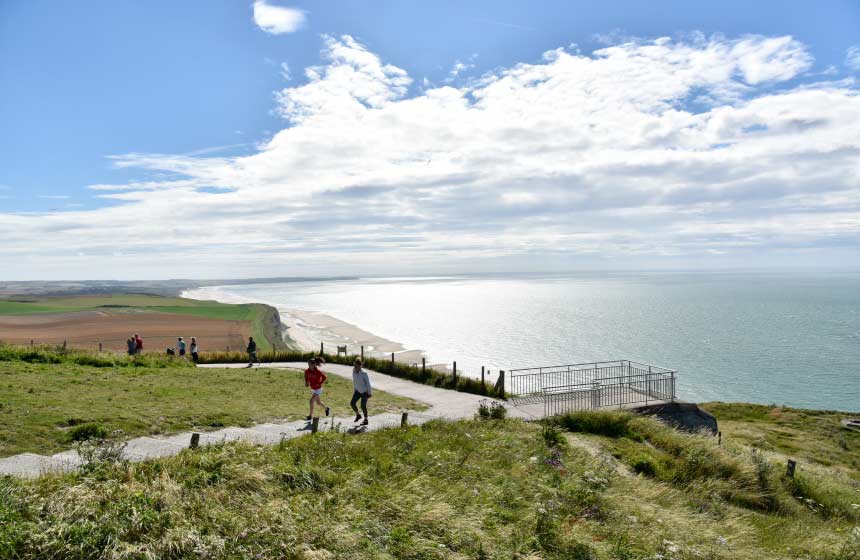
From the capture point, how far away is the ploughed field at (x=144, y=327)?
6625cm

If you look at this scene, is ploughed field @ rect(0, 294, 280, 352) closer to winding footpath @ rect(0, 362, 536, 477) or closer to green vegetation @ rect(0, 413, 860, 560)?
winding footpath @ rect(0, 362, 536, 477)

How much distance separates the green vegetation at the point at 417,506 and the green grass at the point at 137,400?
379 centimetres

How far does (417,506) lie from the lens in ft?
25.7

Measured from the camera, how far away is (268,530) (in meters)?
6.57

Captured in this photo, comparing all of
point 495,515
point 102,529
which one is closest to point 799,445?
point 495,515

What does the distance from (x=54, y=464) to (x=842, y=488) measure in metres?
19.9

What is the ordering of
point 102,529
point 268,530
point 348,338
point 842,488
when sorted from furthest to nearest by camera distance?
point 348,338 < point 842,488 < point 268,530 < point 102,529

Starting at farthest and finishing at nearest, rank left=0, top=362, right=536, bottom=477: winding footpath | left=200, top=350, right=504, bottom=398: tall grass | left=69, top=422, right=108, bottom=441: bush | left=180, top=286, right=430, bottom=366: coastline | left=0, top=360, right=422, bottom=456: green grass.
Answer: left=180, top=286, right=430, bottom=366: coastline → left=200, top=350, right=504, bottom=398: tall grass → left=0, top=360, right=422, bottom=456: green grass → left=69, top=422, right=108, bottom=441: bush → left=0, top=362, right=536, bottom=477: winding footpath

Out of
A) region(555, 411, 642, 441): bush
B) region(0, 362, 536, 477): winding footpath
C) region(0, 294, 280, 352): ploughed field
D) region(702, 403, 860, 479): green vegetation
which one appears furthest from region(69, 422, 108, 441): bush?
region(0, 294, 280, 352): ploughed field

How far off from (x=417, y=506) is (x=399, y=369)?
17.2 m

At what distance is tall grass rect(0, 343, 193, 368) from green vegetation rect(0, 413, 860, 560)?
17.3 m

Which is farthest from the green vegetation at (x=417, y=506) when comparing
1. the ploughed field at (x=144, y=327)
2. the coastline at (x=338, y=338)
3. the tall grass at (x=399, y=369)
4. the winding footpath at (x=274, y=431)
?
the ploughed field at (x=144, y=327)

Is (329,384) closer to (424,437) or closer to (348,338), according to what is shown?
(424,437)

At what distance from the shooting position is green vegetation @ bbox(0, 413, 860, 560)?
6.28m
